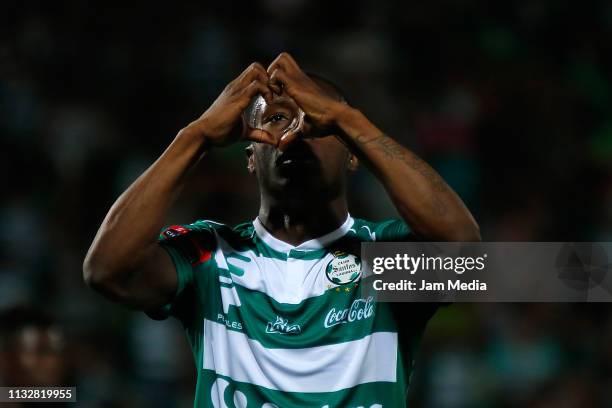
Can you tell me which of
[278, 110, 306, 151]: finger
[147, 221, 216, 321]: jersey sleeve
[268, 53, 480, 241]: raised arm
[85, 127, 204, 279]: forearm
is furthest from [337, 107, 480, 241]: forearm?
[147, 221, 216, 321]: jersey sleeve

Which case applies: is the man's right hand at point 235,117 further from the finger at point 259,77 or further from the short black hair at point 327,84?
the short black hair at point 327,84

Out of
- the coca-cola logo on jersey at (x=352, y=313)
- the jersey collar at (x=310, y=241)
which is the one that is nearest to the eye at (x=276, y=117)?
the jersey collar at (x=310, y=241)

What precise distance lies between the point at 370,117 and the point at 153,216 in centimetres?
451

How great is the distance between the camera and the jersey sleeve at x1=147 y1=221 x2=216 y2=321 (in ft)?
9.35

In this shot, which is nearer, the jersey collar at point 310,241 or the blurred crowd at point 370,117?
the jersey collar at point 310,241

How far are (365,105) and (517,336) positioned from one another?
2.11 m

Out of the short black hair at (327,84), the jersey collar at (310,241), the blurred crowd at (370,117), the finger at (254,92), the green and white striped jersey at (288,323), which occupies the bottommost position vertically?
the green and white striped jersey at (288,323)

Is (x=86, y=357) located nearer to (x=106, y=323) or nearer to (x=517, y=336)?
(x=106, y=323)

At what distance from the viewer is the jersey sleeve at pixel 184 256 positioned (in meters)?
2.85

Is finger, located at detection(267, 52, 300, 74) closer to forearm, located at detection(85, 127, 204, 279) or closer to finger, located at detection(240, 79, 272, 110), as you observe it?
finger, located at detection(240, 79, 272, 110)

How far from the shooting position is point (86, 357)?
5852mm

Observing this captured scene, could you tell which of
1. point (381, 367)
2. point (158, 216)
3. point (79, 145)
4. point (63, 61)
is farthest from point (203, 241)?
point (63, 61)

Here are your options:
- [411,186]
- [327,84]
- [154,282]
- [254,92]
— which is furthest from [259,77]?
[154,282]

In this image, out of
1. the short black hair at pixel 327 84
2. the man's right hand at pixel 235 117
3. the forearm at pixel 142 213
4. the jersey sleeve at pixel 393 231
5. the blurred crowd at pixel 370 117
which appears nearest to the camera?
the forearm at pixel 142 213
